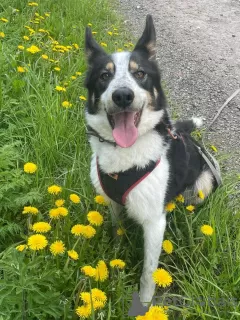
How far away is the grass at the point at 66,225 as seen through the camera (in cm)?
172

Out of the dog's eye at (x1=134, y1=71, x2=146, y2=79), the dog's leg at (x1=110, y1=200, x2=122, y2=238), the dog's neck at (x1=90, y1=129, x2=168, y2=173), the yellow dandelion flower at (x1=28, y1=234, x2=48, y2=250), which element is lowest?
the dog's leg at (x1=110, y1=200, x2=122, y2=238)

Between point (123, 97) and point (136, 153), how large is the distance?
1.23 feet

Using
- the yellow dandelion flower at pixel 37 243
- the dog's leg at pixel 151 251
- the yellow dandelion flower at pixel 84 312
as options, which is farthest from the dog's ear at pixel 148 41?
the yellow dandelion flower at pixel 84 312

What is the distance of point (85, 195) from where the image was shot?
2619 millimetres

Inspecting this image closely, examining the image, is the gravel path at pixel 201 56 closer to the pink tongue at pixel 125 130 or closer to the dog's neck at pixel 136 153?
the dog's neck at pixel 136 153

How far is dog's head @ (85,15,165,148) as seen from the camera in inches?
84.1

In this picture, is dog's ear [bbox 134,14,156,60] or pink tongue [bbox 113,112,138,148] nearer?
pink tongue [bbox 113,112,138,148]

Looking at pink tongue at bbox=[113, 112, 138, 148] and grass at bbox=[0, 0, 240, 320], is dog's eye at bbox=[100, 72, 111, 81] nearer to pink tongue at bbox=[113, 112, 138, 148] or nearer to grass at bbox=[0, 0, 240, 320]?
pink tongue at bbox=[113, 112, 138, 148]

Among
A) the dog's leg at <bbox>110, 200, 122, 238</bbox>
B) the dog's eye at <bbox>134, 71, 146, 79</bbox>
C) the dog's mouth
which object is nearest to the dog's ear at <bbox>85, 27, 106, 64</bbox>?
the dog's eye at <bbox>134, 71, 146, 79</bbox>

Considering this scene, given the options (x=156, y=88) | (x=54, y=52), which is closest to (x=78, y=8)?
(x=54, y=52)

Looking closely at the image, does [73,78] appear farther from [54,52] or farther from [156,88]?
[156,88]

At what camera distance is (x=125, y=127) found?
2.22 metres

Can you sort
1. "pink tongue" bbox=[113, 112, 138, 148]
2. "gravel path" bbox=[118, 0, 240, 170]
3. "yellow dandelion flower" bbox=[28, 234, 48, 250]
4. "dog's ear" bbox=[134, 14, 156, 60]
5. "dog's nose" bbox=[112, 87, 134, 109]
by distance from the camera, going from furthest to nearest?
"gravel path" bbox=[118, 0, 240, 170], "dog's ear" bbox=[134, 14, 156, 60], "pink tongue" bbox=[113, 112, 138, 148], "dog's nose" bbox=[112, 87, 134, 109], "yellow dandelion flower" bbox=[28, 234, 48, 250]

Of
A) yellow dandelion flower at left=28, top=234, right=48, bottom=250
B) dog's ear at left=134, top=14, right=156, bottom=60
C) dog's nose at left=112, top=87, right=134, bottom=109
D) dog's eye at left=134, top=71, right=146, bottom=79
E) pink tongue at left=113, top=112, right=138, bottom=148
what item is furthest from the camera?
dog's ear at left=134, top=14, right=156, bottom=60
